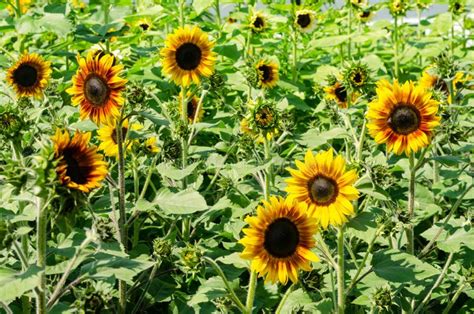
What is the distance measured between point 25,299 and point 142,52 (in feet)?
5.59

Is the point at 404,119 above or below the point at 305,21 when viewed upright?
below

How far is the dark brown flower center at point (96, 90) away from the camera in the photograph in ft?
7.09

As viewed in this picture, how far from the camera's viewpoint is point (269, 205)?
6.29 feet

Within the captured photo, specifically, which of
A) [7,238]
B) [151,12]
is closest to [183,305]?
[7,238]

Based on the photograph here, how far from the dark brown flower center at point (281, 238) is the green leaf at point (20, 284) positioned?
66 centimetres

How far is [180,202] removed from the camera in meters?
2.17

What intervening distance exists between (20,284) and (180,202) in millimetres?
719

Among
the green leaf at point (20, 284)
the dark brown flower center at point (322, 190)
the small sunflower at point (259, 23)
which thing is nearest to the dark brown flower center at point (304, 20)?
the small sunflower at point (259, 23)

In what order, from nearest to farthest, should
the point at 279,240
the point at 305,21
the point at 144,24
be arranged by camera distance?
the point at 279,240
the point at 305,21
the point at 144,24

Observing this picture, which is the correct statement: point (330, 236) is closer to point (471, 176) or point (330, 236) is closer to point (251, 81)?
point (471, 176)

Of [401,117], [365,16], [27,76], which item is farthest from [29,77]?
[365,16]

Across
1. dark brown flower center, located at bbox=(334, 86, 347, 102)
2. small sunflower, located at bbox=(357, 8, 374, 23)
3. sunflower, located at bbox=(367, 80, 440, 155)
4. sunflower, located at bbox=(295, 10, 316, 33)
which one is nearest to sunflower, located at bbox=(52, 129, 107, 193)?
sunflower, located at bbox=(367, 80, 440, 155)

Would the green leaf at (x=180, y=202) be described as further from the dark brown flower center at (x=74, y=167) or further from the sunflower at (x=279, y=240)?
the dark brown flower center at (x=74, y=167)

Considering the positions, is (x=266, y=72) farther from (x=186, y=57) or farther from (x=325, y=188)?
(x=325, y=188)
